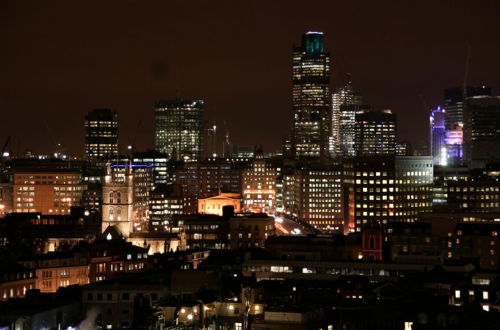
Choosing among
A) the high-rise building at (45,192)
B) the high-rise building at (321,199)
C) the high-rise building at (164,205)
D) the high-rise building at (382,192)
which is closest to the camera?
the high-rise building at (382,192)

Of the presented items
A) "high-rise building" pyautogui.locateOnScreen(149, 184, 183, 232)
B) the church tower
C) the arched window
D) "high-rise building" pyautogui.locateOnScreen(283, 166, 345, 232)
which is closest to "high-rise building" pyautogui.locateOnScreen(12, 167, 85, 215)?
"high-rise building" pyautogui.locateOnScreen(149, 184, 183, 232)

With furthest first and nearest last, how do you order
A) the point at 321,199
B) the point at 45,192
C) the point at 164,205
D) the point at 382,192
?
the point at 45,192, the point at 321,199, the point at 164,205, the point at 382,192

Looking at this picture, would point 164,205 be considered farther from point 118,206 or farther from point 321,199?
point 118,206

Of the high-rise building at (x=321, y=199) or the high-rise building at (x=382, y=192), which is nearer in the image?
the high-rise building at (x=382, y=192)

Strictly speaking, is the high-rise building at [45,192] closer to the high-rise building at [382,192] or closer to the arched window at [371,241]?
the high-rise building at [382,192]

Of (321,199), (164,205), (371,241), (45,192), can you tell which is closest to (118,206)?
(371,241)

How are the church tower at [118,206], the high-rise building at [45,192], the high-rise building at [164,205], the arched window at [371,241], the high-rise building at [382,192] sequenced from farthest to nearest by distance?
the high-rise building at [45,192] < the high-rise building at [164,205] < the high-rise building at [382,192] < the church tower at [118,206] < the arched window at [371,241]

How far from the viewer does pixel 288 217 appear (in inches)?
7534

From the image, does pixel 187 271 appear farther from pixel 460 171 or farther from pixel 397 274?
pixel 460 171

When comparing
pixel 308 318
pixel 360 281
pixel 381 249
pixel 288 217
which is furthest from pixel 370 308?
pixel 288 217

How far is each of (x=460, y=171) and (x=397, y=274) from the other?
114m

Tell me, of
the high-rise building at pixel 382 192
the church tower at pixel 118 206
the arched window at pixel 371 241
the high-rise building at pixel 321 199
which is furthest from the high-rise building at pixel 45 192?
the arched window at pixel 371 241

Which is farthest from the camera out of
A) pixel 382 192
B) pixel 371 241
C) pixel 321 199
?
pixel 321 199

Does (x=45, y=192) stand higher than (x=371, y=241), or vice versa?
(x=45, y=192)
